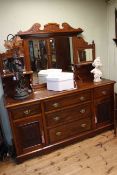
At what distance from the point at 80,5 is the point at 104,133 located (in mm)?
1904

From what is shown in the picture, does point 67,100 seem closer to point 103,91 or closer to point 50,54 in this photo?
point 103,91

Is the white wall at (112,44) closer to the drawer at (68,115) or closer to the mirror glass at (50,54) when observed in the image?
the mirror glass at (50,54)

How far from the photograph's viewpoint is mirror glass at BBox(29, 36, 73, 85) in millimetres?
2490

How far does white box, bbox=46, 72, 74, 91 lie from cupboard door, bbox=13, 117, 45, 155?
465 mm

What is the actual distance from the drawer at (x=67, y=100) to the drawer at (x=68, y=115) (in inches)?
3.1

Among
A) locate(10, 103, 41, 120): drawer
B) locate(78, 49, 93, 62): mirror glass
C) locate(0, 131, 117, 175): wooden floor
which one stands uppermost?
locate(78, 49, 93, 62): mirror glass

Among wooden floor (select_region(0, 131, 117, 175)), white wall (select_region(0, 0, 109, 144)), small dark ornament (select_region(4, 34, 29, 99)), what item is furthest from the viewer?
white wall (select_region(0, 0, 109, 144))

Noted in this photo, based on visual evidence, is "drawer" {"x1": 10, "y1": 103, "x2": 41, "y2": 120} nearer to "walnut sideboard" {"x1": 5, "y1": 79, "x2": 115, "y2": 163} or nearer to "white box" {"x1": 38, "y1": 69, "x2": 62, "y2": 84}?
"walnut sideboard" {"x1": 5, "y1": 79, "x2": 115, "y2": 163}

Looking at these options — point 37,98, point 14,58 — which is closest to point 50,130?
point 37,98

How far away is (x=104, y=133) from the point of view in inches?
107

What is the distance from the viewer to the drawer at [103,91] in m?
2.53

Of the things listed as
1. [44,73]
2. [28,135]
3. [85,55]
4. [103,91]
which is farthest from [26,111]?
[85,55]

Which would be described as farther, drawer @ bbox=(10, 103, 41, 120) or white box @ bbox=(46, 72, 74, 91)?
white box @ bbox=(46, 72, 74, 91)

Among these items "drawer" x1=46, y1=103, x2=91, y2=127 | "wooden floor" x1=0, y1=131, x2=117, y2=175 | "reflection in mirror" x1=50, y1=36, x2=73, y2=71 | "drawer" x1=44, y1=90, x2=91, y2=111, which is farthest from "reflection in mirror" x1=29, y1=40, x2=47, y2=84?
"wooden floor" x1=0, y1=131, x2=117, y2=175
